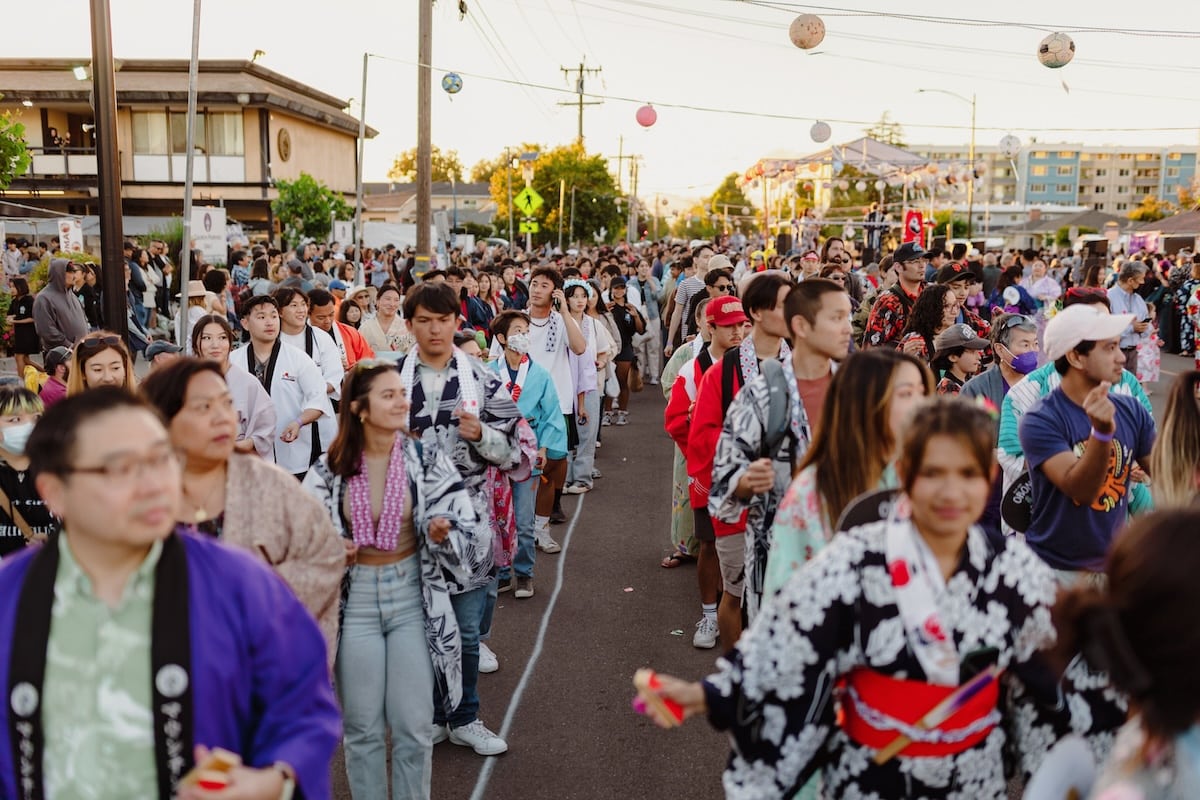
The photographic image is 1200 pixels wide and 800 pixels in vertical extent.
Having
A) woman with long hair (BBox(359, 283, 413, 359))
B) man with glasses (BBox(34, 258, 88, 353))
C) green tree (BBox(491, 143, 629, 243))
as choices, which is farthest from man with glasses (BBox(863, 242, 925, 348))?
green tree (BBox(491, 143, 629, 243))

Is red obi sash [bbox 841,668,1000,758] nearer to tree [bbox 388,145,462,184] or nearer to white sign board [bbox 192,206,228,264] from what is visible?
white sign board [bbox 192,206,228,264]

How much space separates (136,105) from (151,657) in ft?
133

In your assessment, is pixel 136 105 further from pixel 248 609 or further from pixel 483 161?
pixel 483 161

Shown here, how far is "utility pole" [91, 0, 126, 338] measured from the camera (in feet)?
26.6

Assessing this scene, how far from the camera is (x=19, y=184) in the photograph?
37.8 meters

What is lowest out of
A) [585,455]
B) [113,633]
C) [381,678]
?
[585,455]

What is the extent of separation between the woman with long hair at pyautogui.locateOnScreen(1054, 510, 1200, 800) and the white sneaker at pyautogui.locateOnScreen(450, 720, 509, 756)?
3.42 meters

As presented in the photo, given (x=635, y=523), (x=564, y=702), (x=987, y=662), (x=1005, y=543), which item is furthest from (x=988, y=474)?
(x=635, y=523)

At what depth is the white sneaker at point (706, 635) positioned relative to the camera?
6.20 metres

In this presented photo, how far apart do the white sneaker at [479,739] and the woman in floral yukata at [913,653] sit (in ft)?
8.32

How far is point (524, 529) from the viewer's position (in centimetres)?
724

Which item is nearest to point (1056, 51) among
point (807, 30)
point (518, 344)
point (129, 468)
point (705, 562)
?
point (807, 30)

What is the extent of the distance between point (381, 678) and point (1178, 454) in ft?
9.64

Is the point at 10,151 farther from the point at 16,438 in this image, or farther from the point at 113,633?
the point at 113,633
